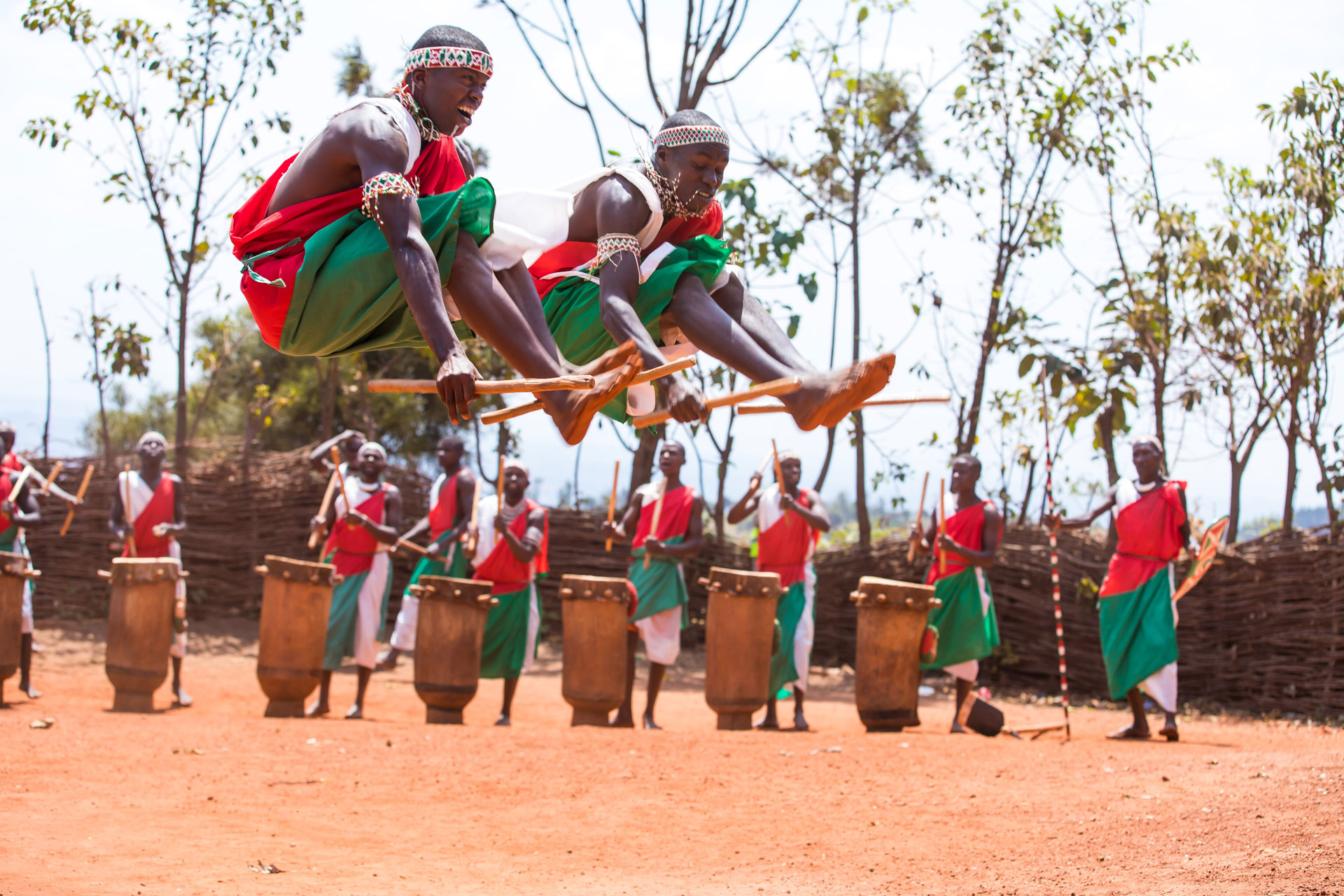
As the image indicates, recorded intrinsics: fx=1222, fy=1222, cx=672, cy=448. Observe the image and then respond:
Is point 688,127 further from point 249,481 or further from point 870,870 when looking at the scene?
point 249,481

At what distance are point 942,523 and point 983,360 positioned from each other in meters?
4.13

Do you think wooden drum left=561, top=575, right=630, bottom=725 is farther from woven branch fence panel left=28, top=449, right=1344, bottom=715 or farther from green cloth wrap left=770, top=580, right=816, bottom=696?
woven branch fence panel left=28, top=449, right=1344, bottom=715

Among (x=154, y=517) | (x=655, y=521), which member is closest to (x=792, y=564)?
(x=655, y=521)

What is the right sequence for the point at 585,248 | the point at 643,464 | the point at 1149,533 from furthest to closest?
the point at 643,464 < the point at 1149,533 < the point at 585,248

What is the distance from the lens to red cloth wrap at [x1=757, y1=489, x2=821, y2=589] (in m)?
9.62

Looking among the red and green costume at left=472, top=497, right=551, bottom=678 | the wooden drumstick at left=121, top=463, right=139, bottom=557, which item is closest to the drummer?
the red and green costume at left=472, top=497, right=551, bottom=678

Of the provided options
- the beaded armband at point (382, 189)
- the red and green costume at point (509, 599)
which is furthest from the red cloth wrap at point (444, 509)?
the beaded armband at point (382, 189)

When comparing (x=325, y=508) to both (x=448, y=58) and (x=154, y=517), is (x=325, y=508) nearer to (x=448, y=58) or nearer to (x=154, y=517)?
(x=154, y=517)

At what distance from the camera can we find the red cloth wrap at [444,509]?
391 inches

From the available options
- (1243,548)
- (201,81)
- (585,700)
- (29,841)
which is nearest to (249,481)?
(201,81)

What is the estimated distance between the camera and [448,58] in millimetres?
3545

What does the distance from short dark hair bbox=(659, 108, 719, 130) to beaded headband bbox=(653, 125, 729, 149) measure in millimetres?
10

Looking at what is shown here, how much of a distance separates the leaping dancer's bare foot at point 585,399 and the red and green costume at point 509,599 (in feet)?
19.9

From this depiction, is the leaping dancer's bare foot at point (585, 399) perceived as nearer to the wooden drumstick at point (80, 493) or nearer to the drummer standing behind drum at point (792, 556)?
the drummer standing behind drum at point (792, 556)
